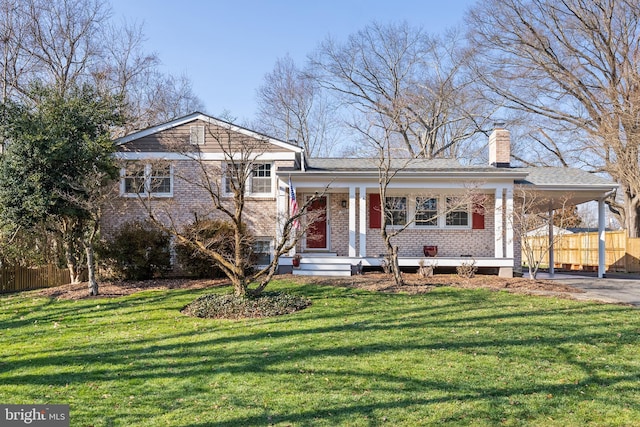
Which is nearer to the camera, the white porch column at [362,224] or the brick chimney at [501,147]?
the white porch column at [362,224]

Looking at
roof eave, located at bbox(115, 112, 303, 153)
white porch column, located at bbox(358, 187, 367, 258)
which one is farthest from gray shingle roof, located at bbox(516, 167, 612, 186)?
roof eave, located at bbox(115, 112, 303, 153)

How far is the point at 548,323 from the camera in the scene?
7.15 m

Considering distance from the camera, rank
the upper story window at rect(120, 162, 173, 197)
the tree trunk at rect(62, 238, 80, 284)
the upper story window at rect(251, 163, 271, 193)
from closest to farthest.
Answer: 1. the tree trunk at rect(62, 238, 80, 284)
2. the upper story window at rect(120, 162, 173, 197)
3. the upper story window at rect(251, 163, 271, 193)

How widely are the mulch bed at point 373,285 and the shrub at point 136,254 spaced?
0.42 meters

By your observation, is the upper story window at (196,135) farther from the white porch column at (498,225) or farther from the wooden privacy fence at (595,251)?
the wooden privacy fence at (595,251)

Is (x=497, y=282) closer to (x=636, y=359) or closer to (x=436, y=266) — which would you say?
(x=436, y=266)

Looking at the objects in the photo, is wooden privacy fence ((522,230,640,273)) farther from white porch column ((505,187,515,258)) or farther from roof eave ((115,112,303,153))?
roof eave ((115,112,303,153))

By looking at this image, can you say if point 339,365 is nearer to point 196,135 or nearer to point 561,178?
point 196,135

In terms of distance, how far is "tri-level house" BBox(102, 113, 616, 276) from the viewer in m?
13.0

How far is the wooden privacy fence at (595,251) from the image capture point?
19328mm

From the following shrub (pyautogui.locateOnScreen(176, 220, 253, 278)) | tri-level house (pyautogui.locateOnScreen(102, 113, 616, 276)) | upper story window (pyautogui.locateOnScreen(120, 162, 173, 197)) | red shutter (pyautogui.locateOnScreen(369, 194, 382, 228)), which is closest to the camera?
shrub (pyautogui.locateOnScreen(176, 220, 253, 278))

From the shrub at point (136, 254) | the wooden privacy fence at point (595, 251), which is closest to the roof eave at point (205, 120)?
the shrub at point (136, 254)

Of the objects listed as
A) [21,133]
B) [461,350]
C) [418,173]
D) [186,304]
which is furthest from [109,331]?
[418,173]

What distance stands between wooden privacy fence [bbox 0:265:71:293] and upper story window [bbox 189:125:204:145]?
568cm
